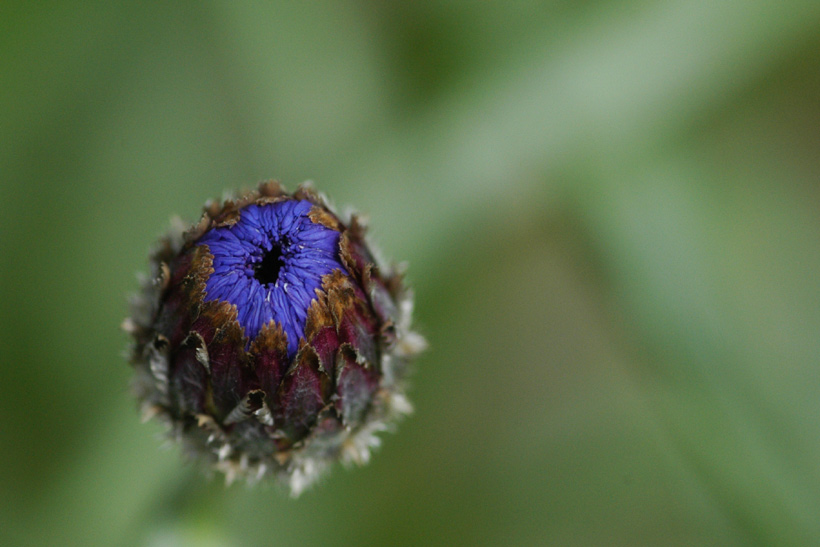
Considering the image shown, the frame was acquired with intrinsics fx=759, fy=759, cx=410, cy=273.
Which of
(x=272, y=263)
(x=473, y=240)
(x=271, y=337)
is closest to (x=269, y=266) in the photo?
(x=272, y=263)

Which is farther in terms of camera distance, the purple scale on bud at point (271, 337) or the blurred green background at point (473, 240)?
the blurred green background at point (473, 240)

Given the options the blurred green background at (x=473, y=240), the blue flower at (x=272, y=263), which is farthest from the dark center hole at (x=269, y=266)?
the blurred green background at (x=473, y=240)

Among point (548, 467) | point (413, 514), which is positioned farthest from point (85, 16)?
point (548, 467)

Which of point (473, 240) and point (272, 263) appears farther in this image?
point (473, 240)

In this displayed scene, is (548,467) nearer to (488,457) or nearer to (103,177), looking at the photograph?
Result: (488,457)

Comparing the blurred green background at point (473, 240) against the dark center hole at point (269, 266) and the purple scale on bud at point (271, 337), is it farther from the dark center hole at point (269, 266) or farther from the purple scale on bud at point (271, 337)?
the dark center hole at point (269, 266)

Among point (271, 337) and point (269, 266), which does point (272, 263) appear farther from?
point (271, 337)

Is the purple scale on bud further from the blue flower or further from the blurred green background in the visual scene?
the blurred green background
